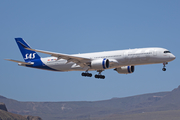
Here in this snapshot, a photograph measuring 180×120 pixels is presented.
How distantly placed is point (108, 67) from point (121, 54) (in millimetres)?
3819

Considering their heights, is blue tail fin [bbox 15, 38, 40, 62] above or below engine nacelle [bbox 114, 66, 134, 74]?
above

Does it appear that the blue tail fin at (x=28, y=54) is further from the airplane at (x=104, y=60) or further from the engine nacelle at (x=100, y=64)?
the engine nacelle at (x=100, y=64)

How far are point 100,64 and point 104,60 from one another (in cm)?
117

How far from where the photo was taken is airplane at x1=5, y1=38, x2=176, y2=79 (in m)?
58.8

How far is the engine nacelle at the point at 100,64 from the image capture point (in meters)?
59.9

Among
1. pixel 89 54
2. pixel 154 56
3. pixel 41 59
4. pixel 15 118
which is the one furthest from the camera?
pixel 15 118

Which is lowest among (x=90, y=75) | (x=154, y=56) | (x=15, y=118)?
(x=15, y=118)

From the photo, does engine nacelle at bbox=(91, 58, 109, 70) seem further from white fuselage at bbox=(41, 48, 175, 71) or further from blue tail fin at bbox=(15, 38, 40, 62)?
blue tail fin at bbox=(15, 38, 40, 62)

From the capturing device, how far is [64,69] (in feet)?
220

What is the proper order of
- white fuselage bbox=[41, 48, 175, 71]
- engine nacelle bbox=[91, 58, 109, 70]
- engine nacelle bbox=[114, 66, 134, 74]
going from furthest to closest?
engine nacelle bbox=[114, 66, 134, 74], engine nacelle bbox=[91, 58, 109, 70], white fuselage bbox=[41, 48, 175, 71]

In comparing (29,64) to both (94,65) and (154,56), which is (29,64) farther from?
(154,56)

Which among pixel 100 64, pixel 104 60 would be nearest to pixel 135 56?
pixel 104 60

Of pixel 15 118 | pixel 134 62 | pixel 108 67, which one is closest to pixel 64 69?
pixel 108 67

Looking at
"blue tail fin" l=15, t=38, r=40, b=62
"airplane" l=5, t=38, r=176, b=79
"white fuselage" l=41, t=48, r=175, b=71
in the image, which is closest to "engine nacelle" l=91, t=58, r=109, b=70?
"airplane" l=5, t=38, r=176, b=79
